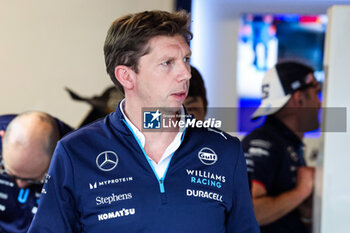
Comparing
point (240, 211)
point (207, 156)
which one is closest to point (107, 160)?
point (207, 156)

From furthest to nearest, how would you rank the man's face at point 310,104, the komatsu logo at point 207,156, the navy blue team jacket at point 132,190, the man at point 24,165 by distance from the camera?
the man's face at point 310,104
the man at point 24,165
the komatsu logo at point 207,156
the navy blue team jacket at point 132,190

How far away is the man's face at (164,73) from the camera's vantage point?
138 centimetres

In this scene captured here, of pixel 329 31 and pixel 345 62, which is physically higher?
pixel 329 31

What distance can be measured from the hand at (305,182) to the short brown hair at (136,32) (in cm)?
92

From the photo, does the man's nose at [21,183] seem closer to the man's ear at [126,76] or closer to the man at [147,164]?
the man at [147,164]

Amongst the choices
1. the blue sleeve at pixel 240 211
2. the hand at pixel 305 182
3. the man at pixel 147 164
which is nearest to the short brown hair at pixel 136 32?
the man at pixel 147 164

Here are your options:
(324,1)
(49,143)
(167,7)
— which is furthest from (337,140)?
(324,1)

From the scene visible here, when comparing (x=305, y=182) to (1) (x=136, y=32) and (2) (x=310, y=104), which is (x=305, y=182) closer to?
(2) (x=310, y=104)

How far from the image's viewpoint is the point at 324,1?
11.3 feet

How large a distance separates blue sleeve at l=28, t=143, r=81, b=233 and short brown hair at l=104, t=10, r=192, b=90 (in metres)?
0.34

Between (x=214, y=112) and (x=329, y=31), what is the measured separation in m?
1.86

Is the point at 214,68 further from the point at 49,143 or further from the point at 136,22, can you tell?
the point at 136,22

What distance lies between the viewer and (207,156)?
1.44 m

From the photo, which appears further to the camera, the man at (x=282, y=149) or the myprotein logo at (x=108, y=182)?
the man at (x=282, y=149)
